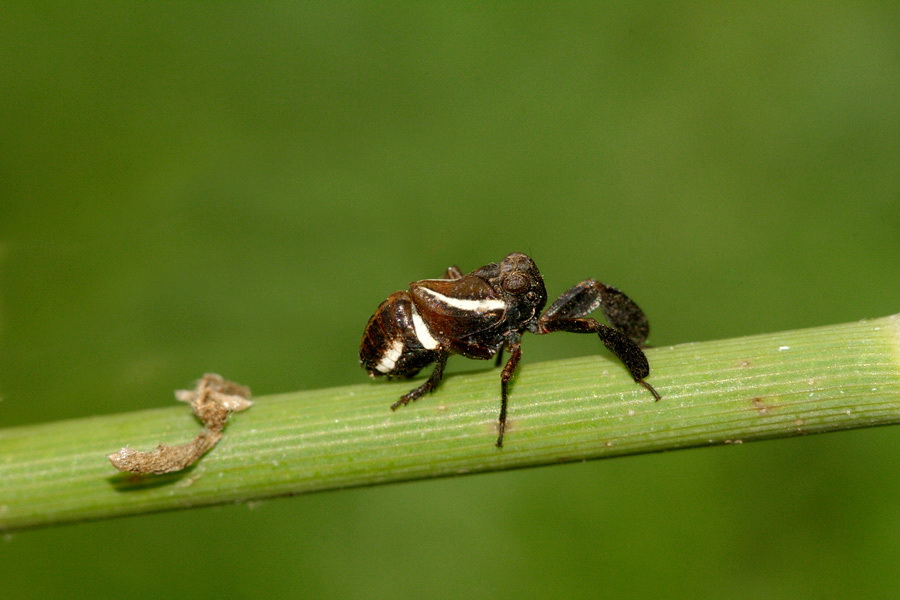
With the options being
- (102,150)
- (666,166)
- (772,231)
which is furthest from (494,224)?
(102,150)

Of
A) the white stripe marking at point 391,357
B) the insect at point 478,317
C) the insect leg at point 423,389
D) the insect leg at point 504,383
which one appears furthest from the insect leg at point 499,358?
the white stripe marking at point 391,357

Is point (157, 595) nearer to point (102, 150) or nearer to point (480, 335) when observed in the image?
point (480, 335)

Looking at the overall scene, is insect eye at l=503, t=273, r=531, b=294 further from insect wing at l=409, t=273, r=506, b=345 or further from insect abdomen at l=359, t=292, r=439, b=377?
insect abdomen at l=359, t=292, r=439, b=377

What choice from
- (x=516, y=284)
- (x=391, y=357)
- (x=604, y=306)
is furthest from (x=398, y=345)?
(x=604, y=306)

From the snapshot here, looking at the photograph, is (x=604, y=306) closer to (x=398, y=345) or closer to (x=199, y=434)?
(x=398, y=345)

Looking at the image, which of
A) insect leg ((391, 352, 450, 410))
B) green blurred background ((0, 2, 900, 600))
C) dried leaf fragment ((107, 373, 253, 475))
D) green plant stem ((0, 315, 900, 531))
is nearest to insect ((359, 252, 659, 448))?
insect leg ((391, 352, 450, 410))

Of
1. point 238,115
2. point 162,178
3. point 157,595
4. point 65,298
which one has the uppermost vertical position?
point 238,115
